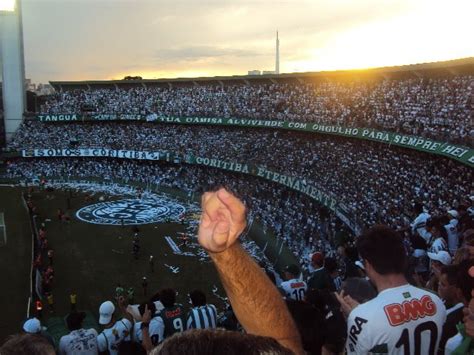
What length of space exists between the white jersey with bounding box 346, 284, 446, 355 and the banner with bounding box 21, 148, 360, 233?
18.5 m

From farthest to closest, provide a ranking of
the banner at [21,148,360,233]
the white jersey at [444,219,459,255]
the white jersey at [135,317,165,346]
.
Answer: the banner at [21,148,360,233]
the white jersey at [444,219,459,255]
the white jersey at [135,317,165,346]

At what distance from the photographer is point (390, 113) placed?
1260 inches

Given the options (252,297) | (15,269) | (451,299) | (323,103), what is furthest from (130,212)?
(252,297)

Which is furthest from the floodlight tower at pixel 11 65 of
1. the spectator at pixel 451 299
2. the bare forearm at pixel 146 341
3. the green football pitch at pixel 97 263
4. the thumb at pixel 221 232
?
the thumb at pixel 221 232

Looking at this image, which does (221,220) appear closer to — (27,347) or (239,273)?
(239,273)

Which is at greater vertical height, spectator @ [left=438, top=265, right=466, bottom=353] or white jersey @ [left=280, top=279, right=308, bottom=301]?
spectator @ [left=438, top=265, right=466, bottom=353]

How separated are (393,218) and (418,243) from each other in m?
12.0

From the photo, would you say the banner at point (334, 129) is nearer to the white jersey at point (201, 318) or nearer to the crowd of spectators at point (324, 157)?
the crowd of spectators at point (324, 157)

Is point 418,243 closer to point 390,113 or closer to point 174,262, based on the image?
point 174,262

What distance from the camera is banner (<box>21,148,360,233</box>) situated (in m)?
26.7

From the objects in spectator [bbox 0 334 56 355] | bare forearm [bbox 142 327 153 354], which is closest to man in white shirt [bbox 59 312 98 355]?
bare forearm [bbox 142 327 153 354]

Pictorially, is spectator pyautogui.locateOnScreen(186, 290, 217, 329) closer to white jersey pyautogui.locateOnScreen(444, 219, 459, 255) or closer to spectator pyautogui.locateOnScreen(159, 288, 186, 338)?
spectator pyautogui.locateOnScreen(159, 288, 186, 338)

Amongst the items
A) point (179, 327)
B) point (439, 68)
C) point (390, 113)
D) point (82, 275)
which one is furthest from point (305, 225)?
point (179, 327)

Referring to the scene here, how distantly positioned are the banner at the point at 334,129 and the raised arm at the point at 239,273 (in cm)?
2141
